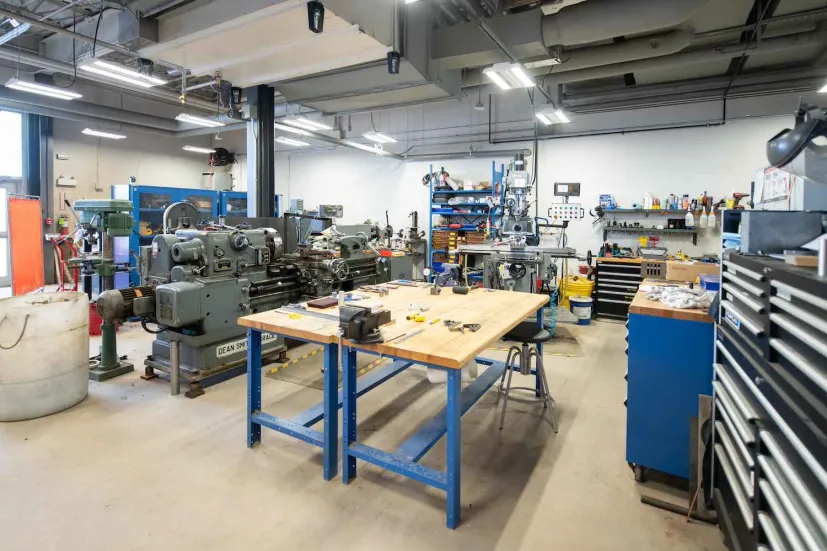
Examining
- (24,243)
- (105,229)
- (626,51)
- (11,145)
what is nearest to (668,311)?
(626,51)

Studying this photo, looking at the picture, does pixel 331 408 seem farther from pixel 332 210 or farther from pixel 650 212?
pixel 650 212

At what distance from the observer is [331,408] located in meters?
2.14

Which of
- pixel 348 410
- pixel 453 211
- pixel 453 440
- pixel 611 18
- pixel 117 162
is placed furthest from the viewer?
pixel 117 162

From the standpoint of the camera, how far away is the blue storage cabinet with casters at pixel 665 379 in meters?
1.95

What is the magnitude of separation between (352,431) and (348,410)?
0.40 ft

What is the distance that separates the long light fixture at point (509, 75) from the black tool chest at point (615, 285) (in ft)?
9.31

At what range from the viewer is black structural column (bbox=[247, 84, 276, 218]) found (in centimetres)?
501

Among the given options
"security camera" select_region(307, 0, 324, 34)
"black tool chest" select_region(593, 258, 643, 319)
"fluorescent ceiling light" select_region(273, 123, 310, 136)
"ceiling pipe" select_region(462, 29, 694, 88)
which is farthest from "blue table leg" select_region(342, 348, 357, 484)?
"fluorescent ceiling light" select_region(273, 123, 310, 136)

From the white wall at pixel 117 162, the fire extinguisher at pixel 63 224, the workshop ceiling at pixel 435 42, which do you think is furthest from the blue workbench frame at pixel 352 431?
the white wall at pixel 117 162

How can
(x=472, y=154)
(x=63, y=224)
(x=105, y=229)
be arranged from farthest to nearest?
(x=63, y=224)
(x=472, y=154)
(x=105, y=229)

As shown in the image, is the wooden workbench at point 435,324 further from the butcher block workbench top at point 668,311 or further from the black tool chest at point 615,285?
the black tool chest at point 615,285

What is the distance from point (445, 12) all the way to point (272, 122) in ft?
7.42

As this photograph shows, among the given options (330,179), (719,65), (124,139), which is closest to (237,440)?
(719,65)

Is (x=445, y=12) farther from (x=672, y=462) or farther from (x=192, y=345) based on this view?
(x=672, y=462)
